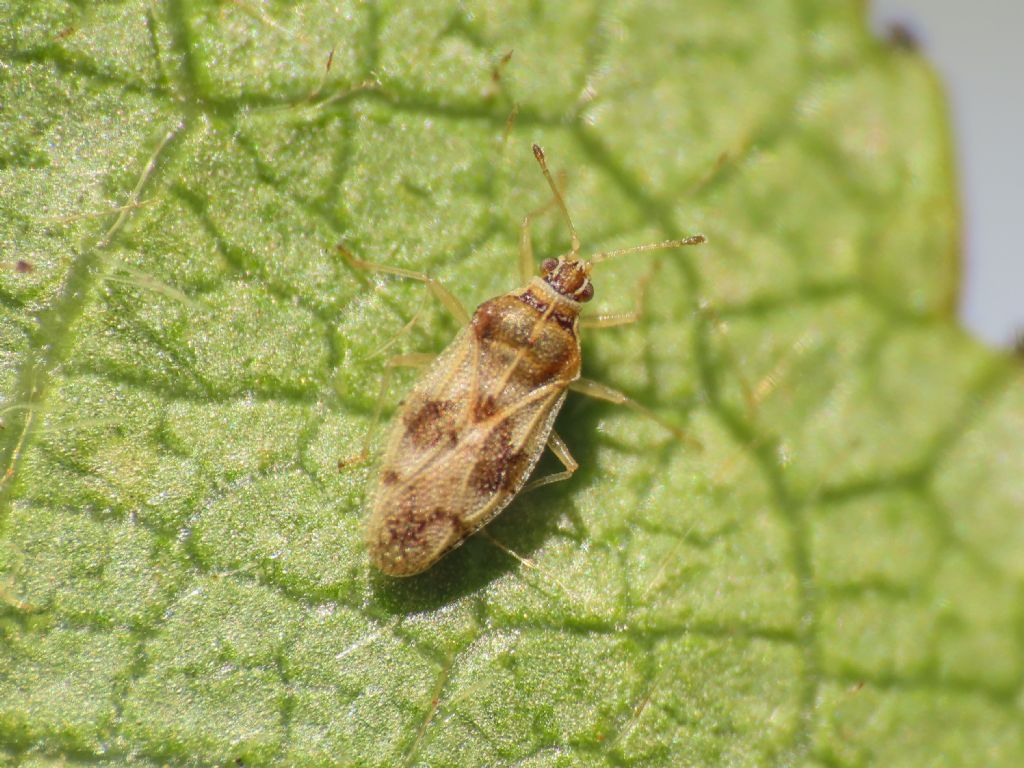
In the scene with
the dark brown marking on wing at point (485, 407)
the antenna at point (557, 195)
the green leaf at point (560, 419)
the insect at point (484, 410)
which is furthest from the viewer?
the antenna at point (557, 195)

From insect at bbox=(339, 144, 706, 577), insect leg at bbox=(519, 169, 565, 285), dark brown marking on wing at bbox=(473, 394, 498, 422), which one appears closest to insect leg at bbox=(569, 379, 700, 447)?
insect at bbox=(339, 144, 706, 577)

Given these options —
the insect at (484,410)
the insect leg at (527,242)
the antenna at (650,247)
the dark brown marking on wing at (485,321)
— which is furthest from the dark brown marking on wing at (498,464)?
the antenna at (650,247)

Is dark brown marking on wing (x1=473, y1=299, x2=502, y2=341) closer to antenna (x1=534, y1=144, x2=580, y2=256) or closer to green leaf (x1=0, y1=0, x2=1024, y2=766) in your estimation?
green leaf (x1=0, y1=0, x2=1024, y2=766)

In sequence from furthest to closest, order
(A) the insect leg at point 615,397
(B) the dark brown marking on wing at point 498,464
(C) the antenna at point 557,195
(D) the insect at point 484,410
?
1. (A) the insect leg at point 615,397
2. (C) the antenna at point 557,195
3. (B) the dark brown marking on wing at point 498,464
4. (D) the insect at point 484,410

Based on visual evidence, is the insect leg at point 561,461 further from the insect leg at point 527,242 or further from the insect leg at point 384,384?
the insect leg at point 527,242

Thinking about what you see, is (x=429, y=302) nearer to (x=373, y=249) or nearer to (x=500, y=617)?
(x=373, y=249)

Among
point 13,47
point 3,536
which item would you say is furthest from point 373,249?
point 3,536
